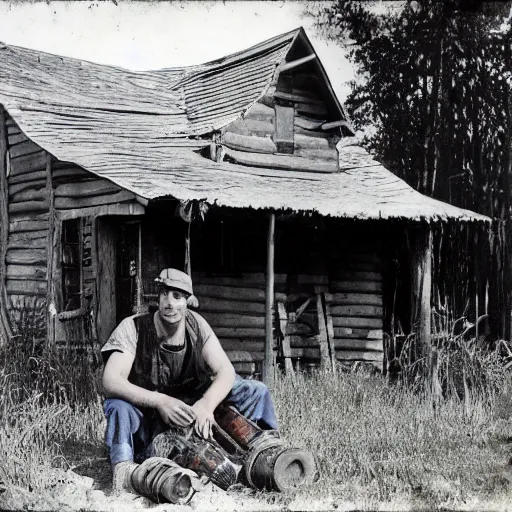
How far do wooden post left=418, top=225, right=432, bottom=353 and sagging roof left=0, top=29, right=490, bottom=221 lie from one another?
0.59m

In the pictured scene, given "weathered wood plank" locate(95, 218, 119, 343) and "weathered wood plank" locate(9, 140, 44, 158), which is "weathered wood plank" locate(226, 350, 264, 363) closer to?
"weathered wood plank" locate(95, 218, 119, 343)

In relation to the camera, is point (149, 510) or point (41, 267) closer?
point (149, 510)

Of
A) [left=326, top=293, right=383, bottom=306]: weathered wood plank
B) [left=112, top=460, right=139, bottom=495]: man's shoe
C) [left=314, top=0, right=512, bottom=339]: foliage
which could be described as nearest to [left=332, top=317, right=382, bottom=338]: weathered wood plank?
[left=326, top=293, right=383, bottom=306]: weathered wood plank

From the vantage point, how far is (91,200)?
32.1 feet

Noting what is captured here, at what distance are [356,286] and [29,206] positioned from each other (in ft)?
16.4

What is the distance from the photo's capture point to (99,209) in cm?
916

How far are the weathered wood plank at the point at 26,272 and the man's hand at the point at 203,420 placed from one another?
18.6 feet

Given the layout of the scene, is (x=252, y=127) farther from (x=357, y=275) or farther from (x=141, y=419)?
(x=141, y=419)

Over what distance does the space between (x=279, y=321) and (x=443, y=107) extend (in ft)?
17.1

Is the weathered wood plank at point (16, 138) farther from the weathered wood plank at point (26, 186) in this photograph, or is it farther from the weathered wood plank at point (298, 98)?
the weathered wood plank at point (298, 98)

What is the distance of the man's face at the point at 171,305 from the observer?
612cm

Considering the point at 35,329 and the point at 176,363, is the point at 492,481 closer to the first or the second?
the point at 176,363

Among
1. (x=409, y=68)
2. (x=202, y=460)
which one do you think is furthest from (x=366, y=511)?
(x=409, y=68)

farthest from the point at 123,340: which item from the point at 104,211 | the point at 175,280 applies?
the point at 104,211
